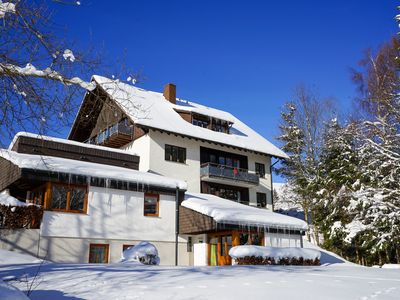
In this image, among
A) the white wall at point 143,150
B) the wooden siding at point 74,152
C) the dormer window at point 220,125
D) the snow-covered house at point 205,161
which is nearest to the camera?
the wooden siding at point 74,152

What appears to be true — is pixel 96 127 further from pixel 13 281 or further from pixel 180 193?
pixel 13 281

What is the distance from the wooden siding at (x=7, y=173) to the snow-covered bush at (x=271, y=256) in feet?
31.1

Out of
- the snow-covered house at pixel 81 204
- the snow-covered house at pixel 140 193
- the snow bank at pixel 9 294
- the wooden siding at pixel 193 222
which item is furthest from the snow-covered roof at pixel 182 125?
the snow bank at pixel 9 294

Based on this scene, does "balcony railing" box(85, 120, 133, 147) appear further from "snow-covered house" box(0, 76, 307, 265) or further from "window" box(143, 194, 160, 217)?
"window" box(143, 194, 160, 217)

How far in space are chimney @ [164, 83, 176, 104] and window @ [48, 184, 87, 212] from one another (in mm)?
16669

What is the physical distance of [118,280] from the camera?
25.3 ft

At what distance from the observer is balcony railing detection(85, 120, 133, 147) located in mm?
26734

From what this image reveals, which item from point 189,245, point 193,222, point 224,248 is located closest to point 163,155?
point 189,245

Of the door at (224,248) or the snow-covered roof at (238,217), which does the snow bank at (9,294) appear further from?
the door at (224,248)

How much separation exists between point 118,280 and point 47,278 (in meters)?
1.62

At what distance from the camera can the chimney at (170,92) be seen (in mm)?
32906

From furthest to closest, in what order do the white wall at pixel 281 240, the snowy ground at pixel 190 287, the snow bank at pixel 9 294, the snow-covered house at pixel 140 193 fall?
the white wall at pixel 281 240 → the snow-covered house at pixel 140 193 → the snowy ground at pixel 190 287 → the snow bank at pixel 9 294

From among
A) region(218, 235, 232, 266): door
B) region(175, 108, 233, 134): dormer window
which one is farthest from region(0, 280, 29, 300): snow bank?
region(175, 108, 233, 134): dormer window

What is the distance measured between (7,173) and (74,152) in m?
4.18
